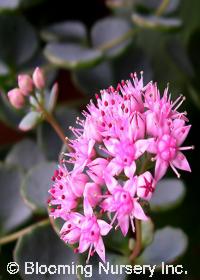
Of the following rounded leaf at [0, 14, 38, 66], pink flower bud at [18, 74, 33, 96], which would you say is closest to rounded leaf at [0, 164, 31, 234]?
pink flower bud at [18, 74, 33, 96]

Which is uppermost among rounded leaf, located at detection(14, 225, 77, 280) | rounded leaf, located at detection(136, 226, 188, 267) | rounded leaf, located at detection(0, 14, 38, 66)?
rounded leaf, located at detection(0, 14, 38, 66)

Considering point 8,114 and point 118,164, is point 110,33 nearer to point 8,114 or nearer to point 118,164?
point 8,114

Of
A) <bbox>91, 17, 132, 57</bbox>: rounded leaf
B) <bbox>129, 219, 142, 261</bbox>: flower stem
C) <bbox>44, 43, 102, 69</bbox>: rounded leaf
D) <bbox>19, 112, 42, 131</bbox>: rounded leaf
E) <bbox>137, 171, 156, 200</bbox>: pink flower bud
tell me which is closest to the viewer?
<bbox>137, 171, 156, 200</bbox>: pink flower bud

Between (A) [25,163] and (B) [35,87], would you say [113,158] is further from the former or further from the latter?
(A) [25,163]

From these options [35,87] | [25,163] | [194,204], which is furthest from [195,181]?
[35,87]

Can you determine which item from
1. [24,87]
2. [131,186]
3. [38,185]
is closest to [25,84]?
[24,87]

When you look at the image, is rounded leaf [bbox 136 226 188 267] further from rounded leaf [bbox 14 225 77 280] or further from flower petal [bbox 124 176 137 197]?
flower petal [bbox 124 176 137 197]
